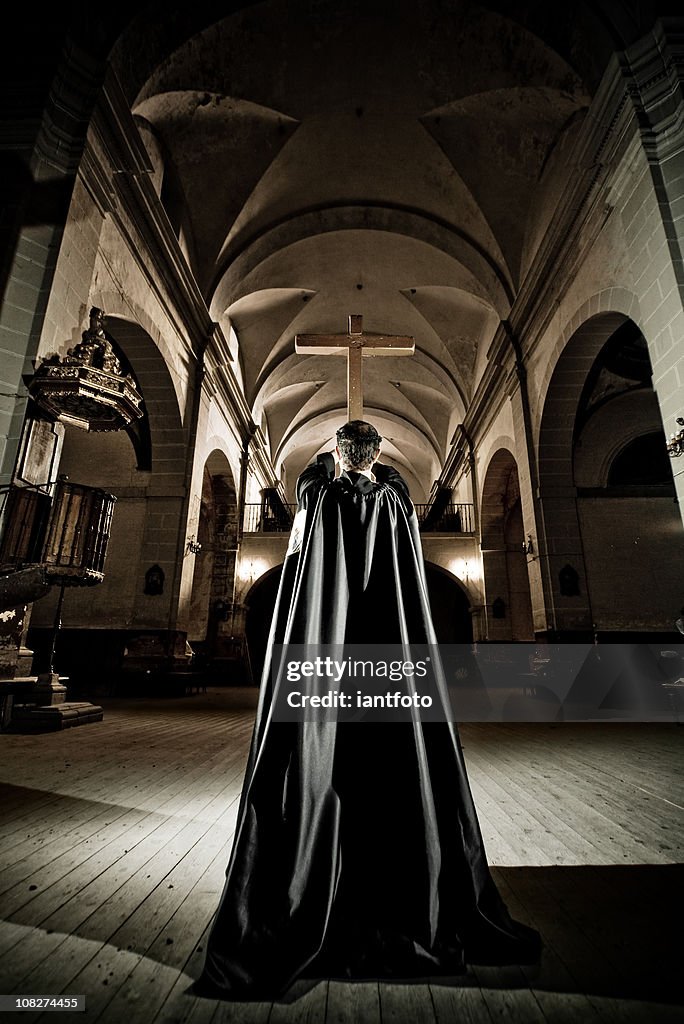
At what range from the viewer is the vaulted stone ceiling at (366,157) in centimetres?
797

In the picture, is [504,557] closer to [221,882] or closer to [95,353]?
[95,353]

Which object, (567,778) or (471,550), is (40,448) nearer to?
(567,778)

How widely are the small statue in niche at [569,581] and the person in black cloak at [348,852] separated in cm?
793

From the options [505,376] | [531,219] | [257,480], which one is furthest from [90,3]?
[257,480]

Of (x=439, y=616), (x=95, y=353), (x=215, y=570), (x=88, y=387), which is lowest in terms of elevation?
(x=439, y=616)

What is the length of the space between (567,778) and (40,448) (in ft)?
17.6

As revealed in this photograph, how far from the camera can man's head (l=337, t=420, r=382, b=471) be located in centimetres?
188

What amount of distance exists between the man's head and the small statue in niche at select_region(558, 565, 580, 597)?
7862 mm

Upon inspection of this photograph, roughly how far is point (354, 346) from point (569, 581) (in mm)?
7082

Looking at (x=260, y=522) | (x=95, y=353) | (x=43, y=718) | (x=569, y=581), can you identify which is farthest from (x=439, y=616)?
(x=95, y=353)

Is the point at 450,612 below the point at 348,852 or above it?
above

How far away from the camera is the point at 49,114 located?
17.8 ft

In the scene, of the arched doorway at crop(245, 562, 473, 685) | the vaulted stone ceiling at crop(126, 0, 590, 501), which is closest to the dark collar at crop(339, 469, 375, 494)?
the vaulted stone ceiling at crop(126, 0, 590, 501)

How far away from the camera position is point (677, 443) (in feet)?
15.5
